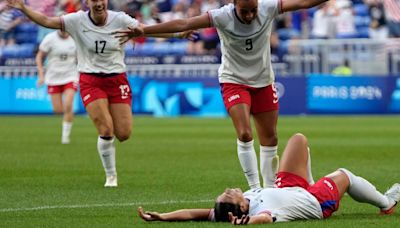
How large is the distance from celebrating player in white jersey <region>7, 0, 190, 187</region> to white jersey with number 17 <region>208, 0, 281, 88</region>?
2.53 meters

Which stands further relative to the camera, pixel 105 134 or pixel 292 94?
pixel 292 94

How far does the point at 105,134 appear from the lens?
1523cm

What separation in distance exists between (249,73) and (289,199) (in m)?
2.92

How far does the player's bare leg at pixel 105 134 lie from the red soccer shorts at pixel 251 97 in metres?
2.62

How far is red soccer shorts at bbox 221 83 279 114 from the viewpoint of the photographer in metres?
12.9

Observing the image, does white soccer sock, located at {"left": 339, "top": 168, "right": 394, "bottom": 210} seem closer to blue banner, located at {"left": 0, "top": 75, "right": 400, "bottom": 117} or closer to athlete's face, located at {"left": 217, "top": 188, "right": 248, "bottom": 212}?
athlete's face, located at {"left": 217, "top": 188, "right": 248, "bottom": 212}

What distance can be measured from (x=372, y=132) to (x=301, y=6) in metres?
15.6

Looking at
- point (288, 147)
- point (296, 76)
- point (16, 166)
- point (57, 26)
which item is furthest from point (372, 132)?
point (288, 147)

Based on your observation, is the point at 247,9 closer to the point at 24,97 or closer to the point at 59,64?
the point at 59,64

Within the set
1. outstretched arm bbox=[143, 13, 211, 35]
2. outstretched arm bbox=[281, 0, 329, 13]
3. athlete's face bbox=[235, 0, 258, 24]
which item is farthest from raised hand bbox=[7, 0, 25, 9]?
outstretched arm bbox=[281, 0, 329, 13]

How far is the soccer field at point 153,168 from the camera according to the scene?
1162cm

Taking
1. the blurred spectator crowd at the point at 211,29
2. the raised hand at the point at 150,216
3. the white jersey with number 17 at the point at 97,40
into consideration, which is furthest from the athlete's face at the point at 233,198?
the blurred spectator crowd at the point at 211,29

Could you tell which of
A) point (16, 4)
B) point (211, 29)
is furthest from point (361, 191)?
point (211, 29)

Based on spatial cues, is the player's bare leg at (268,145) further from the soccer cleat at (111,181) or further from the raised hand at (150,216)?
the raised hand at (150,216)
